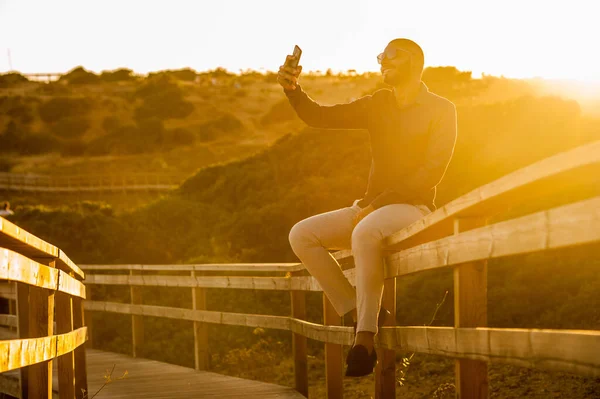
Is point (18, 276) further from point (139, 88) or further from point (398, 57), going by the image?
point (139, 88)

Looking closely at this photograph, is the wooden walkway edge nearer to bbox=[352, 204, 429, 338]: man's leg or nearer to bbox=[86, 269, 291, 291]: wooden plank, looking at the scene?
bbox=[86, 269, 291, 291]: wooden plank

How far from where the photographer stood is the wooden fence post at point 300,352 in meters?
7.91

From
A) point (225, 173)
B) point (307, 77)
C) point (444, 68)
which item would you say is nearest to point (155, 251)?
point (225, 173)

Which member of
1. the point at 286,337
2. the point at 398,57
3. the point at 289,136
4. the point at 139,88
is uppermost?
the point at 139,88

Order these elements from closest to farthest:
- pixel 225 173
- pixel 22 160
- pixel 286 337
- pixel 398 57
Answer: pixel 398 57, pixel 286 337, pixel 225 173, pixel 22 160

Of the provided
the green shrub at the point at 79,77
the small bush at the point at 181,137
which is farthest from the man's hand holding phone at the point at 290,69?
the green shrub at the point at 79,77

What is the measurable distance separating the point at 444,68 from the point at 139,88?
57.0 metres

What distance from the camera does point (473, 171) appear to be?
17.1 meters

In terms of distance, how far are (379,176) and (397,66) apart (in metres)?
0.61

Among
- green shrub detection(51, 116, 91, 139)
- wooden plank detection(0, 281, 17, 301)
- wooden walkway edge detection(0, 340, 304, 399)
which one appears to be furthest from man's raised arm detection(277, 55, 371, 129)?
green shrub detection(51, 116, 91, 139)

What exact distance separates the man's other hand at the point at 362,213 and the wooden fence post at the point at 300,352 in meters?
2.69

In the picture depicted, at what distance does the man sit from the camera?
4.95 metres

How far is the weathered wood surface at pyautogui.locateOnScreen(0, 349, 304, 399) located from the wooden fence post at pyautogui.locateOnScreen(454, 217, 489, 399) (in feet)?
11.8

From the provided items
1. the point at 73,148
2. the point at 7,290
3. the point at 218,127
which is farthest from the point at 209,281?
the point at 218,127
